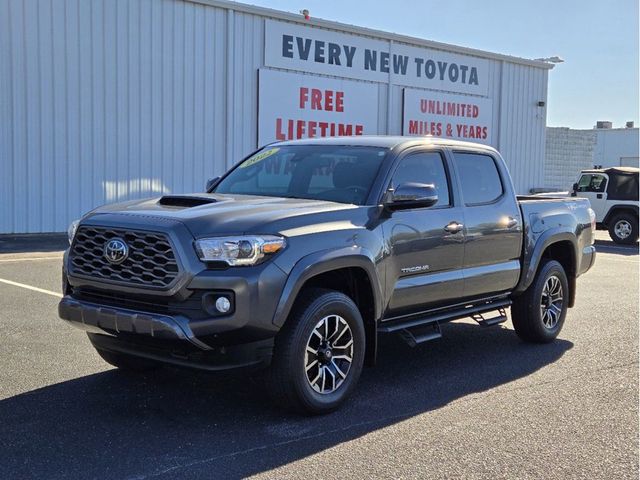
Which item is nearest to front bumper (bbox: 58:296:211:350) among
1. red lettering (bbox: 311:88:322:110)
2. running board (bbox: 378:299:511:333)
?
running board (bbox: 378:299:511:333)

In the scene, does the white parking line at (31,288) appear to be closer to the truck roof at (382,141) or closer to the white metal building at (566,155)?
the truck roof at (382,141)

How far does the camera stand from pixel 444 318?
5891mm

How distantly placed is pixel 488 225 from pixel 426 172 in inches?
30.7

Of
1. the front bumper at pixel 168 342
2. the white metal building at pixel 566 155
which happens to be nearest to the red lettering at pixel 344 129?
the white metal building at pixel 566 155

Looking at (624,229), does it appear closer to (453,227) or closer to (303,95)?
(303,95)

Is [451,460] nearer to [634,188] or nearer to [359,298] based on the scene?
[359,298]

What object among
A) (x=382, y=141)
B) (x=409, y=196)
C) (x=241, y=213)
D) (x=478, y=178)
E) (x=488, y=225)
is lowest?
(x=488, y=225)

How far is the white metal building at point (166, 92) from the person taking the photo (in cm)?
1599

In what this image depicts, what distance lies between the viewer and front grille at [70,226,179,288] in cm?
436

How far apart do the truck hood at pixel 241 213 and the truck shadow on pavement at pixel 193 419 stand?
1.22m

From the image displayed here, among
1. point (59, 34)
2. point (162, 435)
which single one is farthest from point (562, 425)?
point (59, 34)

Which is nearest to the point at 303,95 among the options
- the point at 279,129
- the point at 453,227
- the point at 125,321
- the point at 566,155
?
the point at 279,129

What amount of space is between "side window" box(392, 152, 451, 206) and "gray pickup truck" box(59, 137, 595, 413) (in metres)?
0.02

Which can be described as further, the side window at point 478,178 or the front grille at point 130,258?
the side window at point 478,178
